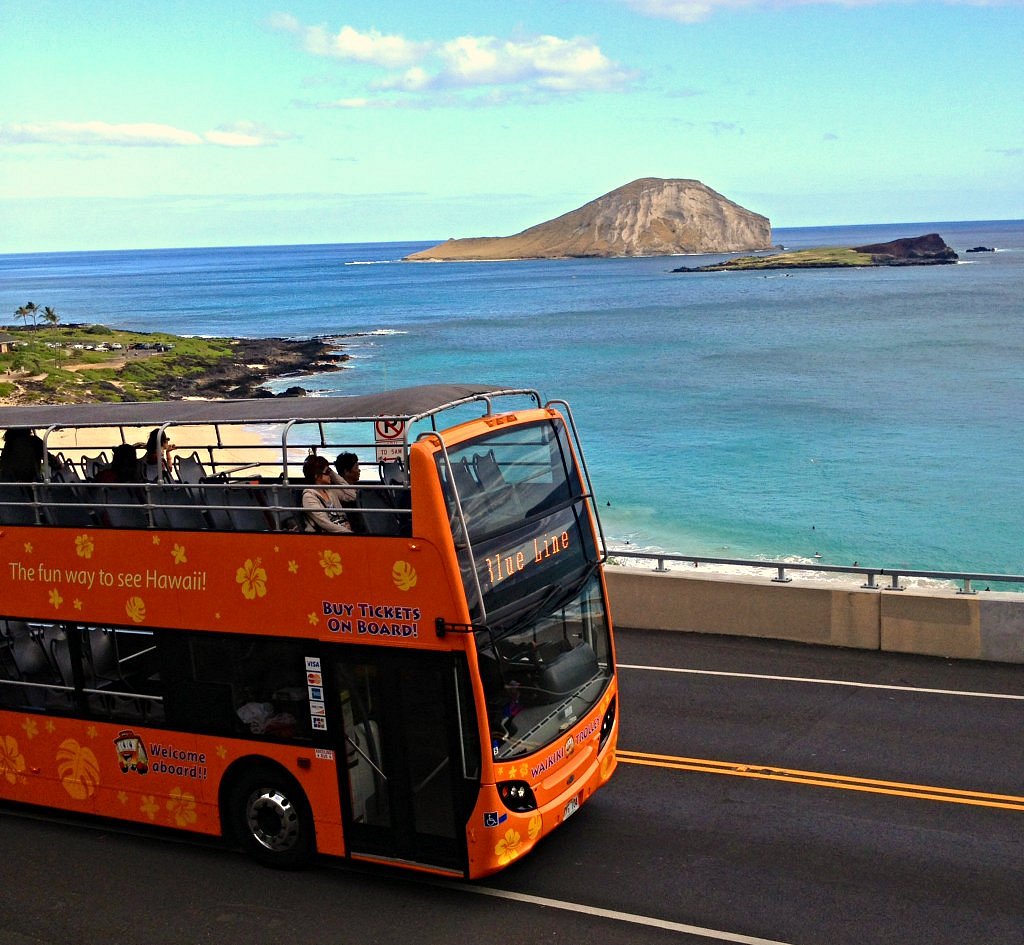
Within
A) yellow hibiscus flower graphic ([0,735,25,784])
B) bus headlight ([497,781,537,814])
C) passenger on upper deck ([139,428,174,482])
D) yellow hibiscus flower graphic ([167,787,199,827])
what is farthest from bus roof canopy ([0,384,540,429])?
yellow hibiscus flower graphic ([167,787,199,827])

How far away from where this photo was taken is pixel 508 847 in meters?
8.44

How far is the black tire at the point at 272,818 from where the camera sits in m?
9.27

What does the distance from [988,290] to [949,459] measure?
94.7 metres

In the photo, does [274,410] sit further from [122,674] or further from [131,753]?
[131,753]

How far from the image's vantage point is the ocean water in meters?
38.6

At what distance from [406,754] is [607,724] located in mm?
2005

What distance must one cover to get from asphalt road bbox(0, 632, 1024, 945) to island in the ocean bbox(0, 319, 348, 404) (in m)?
43.7

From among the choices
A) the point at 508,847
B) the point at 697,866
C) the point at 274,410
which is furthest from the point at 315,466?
the point at 697,866

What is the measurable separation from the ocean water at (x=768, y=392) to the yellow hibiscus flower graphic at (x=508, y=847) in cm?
2599

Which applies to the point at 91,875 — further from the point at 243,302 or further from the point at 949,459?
the point at 243,302

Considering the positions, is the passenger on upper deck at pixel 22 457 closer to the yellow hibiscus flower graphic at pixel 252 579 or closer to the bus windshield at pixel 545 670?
the yellow hibiscus flower graphic at pixel 252 579

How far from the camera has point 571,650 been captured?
30.4ft

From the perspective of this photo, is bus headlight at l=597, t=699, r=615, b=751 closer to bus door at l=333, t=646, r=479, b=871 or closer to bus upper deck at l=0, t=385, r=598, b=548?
bus door at l=333, t=646, r=479, b=871

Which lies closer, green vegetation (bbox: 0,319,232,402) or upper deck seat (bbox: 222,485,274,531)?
upper deck seat (bbox: 222,485,274,531)
